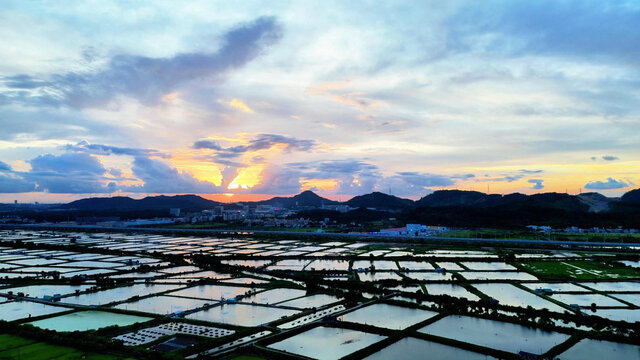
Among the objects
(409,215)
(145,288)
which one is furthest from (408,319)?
(409,215)

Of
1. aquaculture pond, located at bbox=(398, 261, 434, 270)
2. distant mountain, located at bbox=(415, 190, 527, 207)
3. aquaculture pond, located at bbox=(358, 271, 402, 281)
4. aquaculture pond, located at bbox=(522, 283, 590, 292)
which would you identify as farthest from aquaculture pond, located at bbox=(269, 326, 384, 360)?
distant mountain, located at bbox=(415, 190, 527, 207)

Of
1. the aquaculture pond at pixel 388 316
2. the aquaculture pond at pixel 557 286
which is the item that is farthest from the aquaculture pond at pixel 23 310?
the aquaculture pond at pixel 557 286

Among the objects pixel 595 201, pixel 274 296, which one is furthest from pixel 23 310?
pixel 595 201

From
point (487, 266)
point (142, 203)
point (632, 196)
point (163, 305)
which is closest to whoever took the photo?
point (163, 305)

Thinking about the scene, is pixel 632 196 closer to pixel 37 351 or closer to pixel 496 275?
pixel 496 275

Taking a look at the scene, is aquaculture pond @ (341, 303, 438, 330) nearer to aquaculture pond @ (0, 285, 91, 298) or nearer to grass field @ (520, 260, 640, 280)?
grass field @ (520, 260, 640, 280)

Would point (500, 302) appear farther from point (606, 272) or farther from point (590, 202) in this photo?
point (590, 202)

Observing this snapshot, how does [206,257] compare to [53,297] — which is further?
[206,257]
